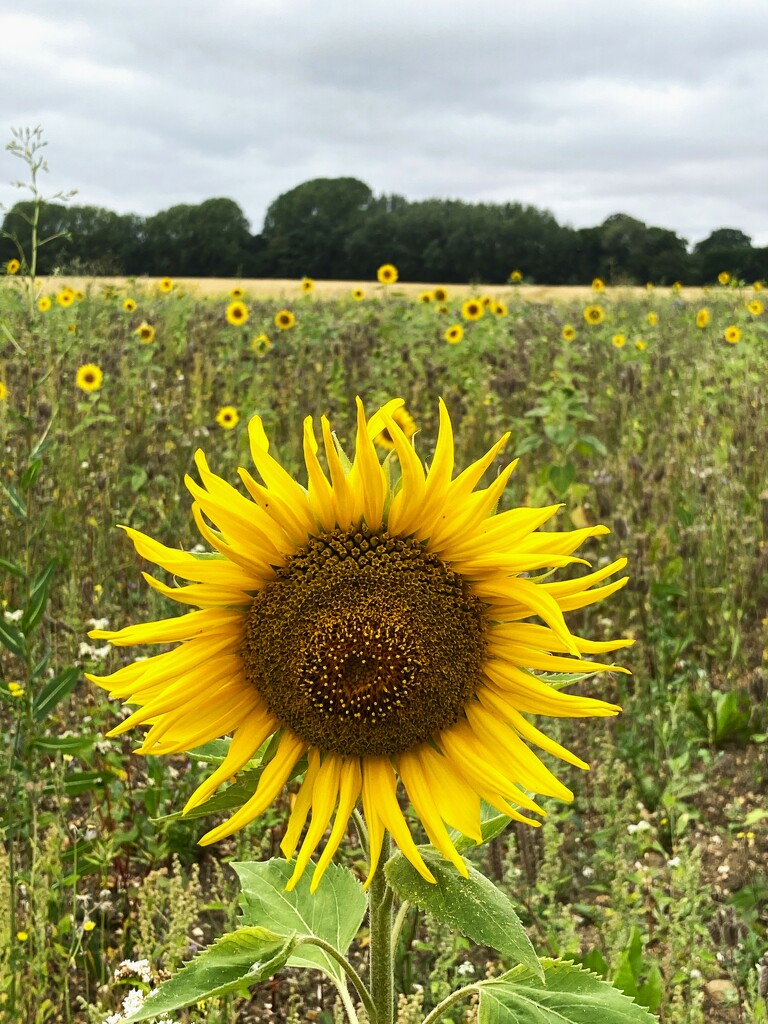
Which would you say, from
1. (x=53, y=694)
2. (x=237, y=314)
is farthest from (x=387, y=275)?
(x=53, y=694)

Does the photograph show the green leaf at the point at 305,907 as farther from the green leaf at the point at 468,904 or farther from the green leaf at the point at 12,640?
the green leaf at the point at 12,640

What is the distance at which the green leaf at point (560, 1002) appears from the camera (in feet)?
3.63

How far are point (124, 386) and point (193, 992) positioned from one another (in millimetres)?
5618

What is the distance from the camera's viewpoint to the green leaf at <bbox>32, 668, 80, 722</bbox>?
90.0 inches

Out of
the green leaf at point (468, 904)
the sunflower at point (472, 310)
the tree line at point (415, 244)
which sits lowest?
the green leaf at point (468, 904)

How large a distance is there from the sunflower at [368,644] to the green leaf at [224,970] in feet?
0.41

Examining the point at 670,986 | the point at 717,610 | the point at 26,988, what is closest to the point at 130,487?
the point at 717,610

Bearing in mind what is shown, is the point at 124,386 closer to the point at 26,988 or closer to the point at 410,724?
the point at 26,988

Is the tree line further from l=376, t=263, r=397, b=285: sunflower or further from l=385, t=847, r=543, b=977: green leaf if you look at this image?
l=385, t=847, r=543, b=977: green leaf

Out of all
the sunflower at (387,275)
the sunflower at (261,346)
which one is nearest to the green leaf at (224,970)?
the sunflower at (261,346)

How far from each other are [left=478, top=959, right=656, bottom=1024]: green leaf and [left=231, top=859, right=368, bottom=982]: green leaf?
0.22m

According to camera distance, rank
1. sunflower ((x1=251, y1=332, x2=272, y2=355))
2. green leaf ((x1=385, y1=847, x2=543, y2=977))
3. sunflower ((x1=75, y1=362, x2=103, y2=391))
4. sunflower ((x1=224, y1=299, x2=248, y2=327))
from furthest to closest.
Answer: sunflower ((x1=224, y1=299, x2=248, y2=327)) < sunflower ((x1=251, y1=332, x2=272, y2=355)) < sunflower ((x1=75, y1=362, x2=103, y2=391)) < green leaf ((x1=385, y1=847, x2=543, y2=977))

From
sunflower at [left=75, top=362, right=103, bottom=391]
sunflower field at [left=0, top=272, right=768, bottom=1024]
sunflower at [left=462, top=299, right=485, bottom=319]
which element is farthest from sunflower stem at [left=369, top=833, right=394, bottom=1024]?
sunflower at [left=462, top=299, right=485, bottom=319]

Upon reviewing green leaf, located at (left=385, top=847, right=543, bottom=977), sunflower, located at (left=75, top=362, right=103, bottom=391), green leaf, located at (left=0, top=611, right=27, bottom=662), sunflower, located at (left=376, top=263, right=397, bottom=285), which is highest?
sunflower, located at (left=376, top=263, right=397, bottom=285)
